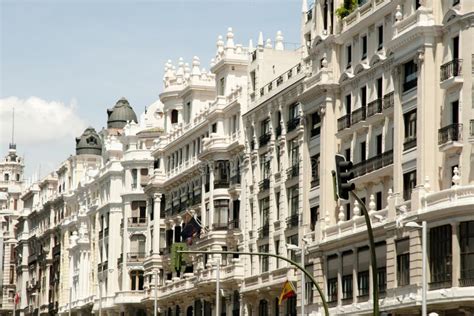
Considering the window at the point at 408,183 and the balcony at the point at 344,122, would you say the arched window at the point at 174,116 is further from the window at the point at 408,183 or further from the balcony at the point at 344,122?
the window at the point at 408,183

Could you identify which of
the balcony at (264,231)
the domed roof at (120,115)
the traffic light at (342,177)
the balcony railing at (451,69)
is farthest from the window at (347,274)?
the domed roof at (120,115)

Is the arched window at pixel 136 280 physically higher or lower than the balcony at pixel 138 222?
lower

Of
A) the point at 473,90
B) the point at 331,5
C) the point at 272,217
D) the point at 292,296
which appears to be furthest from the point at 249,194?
the point at 473,90

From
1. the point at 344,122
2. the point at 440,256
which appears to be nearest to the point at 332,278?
the point at 344,122

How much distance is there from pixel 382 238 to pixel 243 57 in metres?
36.3

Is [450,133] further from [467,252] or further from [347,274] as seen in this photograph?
[347,274]

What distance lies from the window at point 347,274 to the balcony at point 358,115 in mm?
7420

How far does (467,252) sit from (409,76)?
11252mm

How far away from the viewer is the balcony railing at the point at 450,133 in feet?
216

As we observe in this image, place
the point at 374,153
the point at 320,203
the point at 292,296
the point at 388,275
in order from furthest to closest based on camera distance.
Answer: the point at 292,296 → the point at 320,203 → the point at 374,153 → the point at 388,275

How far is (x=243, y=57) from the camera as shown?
105 meters

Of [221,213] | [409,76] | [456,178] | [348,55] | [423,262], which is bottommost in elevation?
[423,262]

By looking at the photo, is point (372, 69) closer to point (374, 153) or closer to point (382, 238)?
point (374, 153)

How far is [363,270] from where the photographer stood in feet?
243
